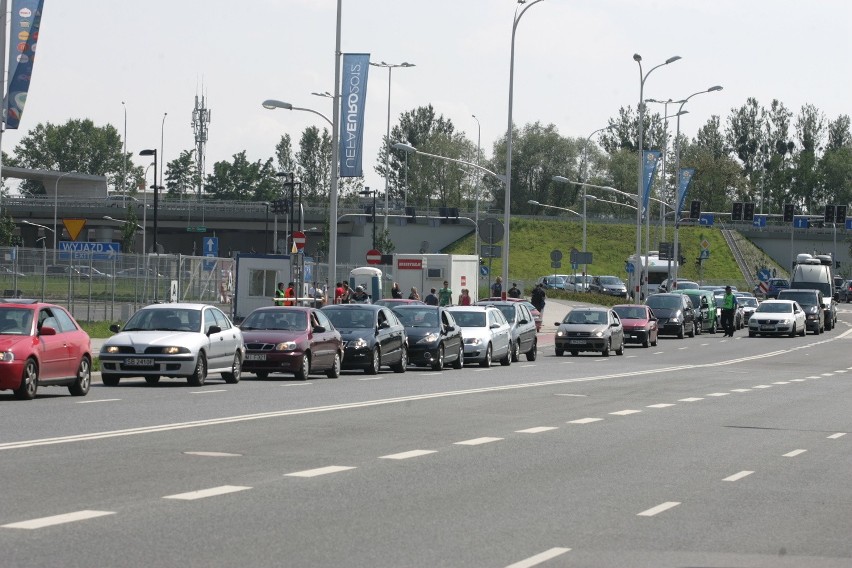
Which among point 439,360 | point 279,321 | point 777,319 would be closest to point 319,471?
point 279,321

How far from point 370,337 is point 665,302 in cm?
2975

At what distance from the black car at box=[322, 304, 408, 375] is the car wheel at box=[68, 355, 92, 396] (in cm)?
963

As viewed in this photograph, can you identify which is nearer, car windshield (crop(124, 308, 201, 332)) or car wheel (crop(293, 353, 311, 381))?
car windshield (crop(124, 308, 201, 332))

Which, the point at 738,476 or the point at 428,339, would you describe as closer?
the point at 738,476

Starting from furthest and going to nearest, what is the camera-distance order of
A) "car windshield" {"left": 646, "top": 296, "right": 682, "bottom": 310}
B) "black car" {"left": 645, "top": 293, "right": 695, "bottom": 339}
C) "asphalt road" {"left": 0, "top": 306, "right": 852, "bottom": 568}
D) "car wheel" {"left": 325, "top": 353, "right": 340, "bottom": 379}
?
"car windshield" {"left": 646, "top": 296, "right": 682, "bottom": 310}
"black car" {"left": 645, "top": 293, "right": 695, "bottom": 339}
"car wheel" {"left": 325, "top": 353, "right": 340, "bottom": 379}
"asphalt road" {"left": 0, "top": 306, "right": 852, "bottom": 568}

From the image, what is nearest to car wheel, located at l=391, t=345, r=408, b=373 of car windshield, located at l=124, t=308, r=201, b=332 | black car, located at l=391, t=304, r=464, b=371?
black car, located at l=391, t=304, r=464, b=371

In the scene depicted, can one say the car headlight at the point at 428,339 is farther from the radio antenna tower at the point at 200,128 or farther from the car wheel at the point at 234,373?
the radio antenna tower at the point at 200,128

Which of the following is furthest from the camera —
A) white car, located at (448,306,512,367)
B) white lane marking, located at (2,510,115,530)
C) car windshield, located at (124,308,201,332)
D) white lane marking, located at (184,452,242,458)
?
white car, located at (448,306,512,367)

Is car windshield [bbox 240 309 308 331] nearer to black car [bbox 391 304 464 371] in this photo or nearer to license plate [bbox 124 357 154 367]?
license plate [bbox 124 357 154 367]

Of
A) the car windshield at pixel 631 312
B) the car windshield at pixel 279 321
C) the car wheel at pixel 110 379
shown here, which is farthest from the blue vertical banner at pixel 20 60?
the car windshield at pixel 631 312

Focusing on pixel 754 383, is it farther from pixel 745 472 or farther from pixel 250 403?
pixel 745 472

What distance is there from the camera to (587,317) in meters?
45.2

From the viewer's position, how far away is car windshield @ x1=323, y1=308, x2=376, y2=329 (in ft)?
108

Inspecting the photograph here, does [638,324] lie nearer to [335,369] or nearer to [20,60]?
[335,369]
